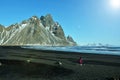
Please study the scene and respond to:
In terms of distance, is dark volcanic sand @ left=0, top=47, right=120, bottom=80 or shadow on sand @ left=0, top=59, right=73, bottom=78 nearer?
dark volcanic sand @ left=0, top=47, right=120, bottom=80

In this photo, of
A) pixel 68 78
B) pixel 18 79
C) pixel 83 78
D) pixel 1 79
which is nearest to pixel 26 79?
pixel 18 79

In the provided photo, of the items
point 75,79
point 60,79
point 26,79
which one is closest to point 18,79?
point 26,79

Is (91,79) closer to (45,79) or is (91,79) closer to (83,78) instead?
(83,78)

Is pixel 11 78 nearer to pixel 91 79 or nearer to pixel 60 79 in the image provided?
pixel 60 79

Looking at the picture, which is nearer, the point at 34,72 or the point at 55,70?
the point at 34,72

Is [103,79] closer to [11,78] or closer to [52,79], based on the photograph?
[52,79]

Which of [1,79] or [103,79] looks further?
[103,79]

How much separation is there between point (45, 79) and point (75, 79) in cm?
392

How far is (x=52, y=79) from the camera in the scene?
2741cm

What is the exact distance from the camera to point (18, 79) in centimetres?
2703

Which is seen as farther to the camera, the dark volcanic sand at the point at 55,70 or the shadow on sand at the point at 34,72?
the shadow on sand at the point at 34,72

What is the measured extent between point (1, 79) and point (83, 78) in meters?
10.5

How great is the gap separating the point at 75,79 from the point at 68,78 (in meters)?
1.18

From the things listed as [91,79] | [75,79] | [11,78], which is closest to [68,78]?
[75,79]
